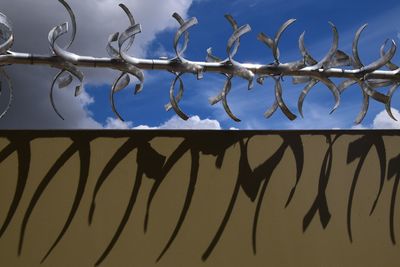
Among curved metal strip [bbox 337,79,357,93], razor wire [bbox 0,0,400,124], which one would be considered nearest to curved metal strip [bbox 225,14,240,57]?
razor wire [bbox 0,0,400,124]

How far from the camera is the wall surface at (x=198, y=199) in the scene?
2.49 meters

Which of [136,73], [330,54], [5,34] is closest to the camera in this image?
[5,34]

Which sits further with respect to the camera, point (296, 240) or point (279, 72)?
point (279, 72)

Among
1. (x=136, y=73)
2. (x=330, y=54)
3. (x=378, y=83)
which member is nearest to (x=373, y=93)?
(x=378, y=83)

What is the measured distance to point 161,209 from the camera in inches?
103

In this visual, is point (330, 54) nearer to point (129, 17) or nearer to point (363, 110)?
point (363, 110)

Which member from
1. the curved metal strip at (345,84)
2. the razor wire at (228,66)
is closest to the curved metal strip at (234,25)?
the razor wire at (228,66)

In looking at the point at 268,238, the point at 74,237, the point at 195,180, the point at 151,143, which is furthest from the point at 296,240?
the point at 74,237

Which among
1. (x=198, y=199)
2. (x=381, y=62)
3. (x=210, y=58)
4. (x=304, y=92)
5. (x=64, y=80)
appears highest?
(x=381, y=62)

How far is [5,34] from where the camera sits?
8.74 feet

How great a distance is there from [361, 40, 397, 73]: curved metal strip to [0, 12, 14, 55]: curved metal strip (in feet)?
6.54

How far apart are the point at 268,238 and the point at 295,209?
219mm

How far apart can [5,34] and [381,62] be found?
2.13 meters

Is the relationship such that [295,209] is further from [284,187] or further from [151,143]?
[151,143]
